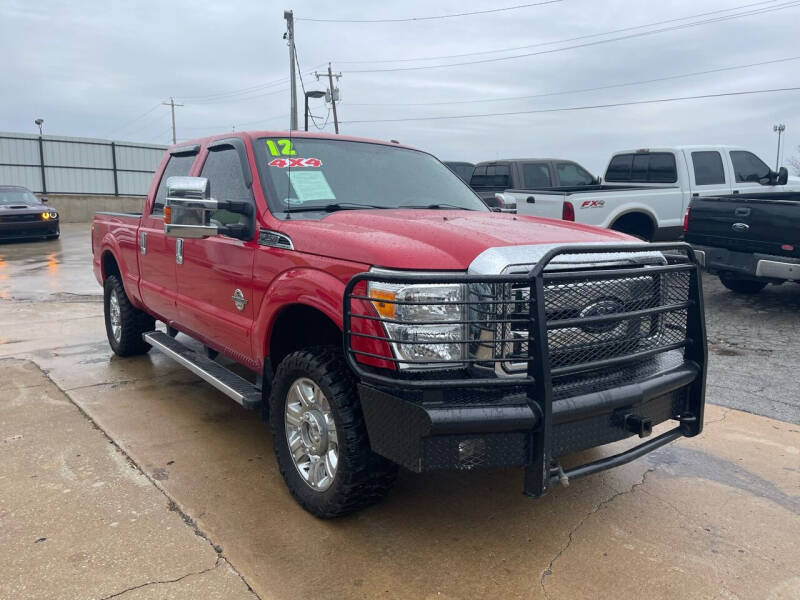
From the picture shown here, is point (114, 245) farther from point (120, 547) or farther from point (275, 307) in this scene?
point (120, 547)

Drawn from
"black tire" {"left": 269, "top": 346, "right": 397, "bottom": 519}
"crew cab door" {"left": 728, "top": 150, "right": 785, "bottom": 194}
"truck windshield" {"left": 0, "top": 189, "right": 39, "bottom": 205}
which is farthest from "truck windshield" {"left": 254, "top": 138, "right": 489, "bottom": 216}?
"truck windshield" {"left": 0, "top": 189, "right": 39, "bottom": 205}

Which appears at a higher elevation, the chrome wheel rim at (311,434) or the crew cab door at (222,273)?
the crew cab door at (222,273)

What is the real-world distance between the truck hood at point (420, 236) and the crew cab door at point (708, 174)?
26.8ft

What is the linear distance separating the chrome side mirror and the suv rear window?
30.5ft

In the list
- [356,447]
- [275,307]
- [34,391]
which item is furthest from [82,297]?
[356,447]

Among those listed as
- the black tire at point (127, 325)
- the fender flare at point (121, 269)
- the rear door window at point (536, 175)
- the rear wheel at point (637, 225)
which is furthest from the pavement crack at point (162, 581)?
the rear door window at point (536, 175)

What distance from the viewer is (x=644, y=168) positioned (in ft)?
36.5

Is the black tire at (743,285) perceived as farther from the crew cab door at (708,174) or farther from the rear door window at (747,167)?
the rear door window at (747,167)

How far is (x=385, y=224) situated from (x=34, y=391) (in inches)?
133

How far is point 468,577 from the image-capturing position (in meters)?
2.67

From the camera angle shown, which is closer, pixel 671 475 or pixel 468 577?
pixel 468 577

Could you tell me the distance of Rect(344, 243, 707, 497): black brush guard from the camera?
8.12 ft

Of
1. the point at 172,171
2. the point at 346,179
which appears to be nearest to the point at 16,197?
the point at 172,171

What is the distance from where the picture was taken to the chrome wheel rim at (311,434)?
117 inches
